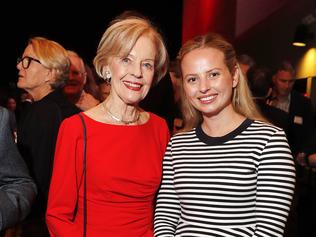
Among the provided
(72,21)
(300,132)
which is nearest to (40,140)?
(300,132)

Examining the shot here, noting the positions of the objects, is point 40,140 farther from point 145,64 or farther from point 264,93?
point 264,93

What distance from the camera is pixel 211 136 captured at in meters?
1.80

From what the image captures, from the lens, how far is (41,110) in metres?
2.37

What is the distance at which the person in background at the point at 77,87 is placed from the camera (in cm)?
343

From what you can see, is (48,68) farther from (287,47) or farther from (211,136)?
(287,47)

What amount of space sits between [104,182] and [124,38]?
0.65 m

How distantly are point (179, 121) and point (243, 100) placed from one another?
2.03m

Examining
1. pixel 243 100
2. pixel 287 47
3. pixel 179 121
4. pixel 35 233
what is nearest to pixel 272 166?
pixel 243 100

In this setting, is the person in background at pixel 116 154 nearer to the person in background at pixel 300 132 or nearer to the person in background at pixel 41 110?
the person in background at pixel 41 110

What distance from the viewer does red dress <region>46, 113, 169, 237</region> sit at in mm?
1735

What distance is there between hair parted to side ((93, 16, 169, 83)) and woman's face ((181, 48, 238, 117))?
0.73ft

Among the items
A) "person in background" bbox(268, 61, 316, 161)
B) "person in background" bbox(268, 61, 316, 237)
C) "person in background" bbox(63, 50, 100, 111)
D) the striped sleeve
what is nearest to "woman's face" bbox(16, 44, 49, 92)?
"person in background" bbox(63, 50, 100, 111)

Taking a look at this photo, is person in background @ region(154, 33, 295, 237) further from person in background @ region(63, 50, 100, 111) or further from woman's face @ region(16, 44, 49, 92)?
person in background @ region(63, 50, 100, 111)

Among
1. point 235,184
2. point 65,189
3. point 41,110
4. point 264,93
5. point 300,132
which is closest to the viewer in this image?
point 235,184
